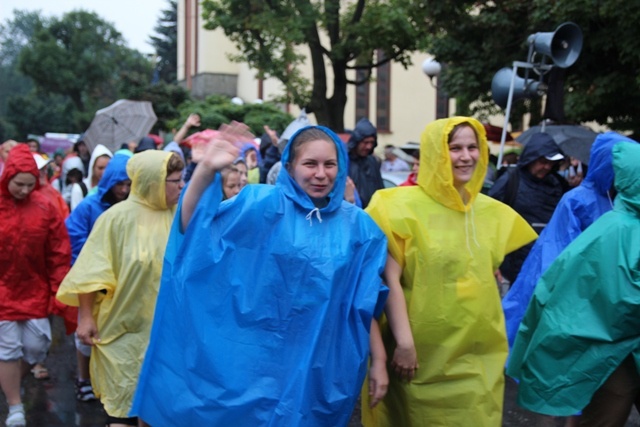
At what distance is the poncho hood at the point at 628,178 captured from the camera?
13.9 ft

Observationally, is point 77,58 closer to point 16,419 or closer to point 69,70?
point 69,70

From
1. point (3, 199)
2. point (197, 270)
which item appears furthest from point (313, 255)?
point (3, 199)

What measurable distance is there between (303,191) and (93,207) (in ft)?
10.9

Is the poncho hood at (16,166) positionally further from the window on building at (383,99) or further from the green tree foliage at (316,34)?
the window on building at (383,99)

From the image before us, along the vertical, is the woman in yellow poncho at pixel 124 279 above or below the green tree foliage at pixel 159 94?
below

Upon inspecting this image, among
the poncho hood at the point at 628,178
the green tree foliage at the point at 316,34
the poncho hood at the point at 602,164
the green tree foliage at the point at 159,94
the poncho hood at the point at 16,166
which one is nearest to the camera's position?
the poncho hood at the point at 628,178

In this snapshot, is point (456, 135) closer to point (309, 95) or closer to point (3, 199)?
point (3, 199)

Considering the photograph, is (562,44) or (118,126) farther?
(118,126)

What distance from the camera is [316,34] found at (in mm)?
20844

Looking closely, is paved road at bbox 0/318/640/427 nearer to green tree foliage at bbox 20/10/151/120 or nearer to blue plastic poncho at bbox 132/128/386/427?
blue plastic poncho at bbox 132/128/386/427

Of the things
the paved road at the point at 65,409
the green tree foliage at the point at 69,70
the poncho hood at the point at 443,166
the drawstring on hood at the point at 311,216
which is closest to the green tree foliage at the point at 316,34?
the paved road at the point at 65,409

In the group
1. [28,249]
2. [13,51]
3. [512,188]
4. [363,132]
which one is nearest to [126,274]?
[28,249]

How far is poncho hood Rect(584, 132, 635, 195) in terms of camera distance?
5.67 metres

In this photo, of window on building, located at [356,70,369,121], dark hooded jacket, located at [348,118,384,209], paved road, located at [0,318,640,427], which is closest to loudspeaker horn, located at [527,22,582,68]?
dark hooded jacket, located at [348,118,384,209]
